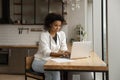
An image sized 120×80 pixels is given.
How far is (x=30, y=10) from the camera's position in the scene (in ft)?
23.7

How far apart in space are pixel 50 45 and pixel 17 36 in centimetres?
369

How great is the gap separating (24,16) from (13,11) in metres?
0.35

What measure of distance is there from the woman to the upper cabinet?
3.32 meters

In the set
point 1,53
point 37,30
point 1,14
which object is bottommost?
point 1,53

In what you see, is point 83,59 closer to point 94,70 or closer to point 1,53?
point 94,70

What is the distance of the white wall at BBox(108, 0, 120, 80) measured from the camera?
11.9 feet

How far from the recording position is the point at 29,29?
7.23m

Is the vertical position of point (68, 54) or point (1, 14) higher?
point (1, 14)

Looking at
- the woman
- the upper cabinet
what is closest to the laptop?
the woman

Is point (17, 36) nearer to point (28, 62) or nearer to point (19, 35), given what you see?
point (19, 35)

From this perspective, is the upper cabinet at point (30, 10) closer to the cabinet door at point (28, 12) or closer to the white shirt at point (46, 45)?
the cabinet door at point (28, 12)

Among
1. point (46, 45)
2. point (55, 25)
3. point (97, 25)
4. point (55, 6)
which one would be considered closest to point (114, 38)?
point (55, 25)

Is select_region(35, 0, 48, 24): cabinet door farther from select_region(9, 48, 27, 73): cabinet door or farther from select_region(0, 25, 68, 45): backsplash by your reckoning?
select_region(9, 48, 27, 73): cabinet door

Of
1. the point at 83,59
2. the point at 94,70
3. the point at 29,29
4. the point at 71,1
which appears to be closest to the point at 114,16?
the point at 83,59
